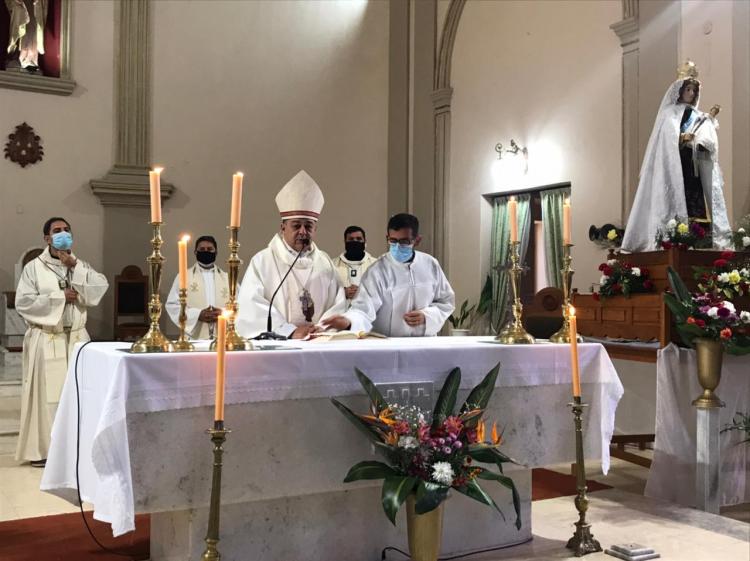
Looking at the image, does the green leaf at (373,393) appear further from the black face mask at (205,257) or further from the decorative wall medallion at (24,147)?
the decorative wall medallion at (24,147)

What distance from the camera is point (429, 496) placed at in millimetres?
2965

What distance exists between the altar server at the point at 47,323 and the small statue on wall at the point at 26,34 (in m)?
3.85

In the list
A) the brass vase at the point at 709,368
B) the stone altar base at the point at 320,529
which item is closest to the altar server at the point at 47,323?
the stone altar base at the point at 320,529

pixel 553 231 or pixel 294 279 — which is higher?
pixel 553 231

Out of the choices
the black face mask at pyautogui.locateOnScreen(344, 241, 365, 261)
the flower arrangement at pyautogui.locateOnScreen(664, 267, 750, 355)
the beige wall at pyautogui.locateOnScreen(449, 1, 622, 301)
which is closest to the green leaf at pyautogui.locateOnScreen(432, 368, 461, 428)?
the flower arrangement at pyautogui.locateOnScreen(664, 267, 750, 355)

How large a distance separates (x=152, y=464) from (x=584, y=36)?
7357 mm

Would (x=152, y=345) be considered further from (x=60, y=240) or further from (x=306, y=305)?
(x=60, y=240)

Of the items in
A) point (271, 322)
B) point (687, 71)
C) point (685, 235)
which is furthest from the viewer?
point (687, 71)

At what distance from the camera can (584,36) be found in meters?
8.63

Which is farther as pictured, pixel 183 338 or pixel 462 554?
pixel 462 554

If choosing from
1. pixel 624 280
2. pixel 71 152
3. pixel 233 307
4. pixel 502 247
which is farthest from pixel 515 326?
pixel 71 152

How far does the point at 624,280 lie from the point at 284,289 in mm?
2561

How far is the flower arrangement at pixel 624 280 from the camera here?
5.47 metres

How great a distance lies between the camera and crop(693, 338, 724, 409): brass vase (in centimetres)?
469
